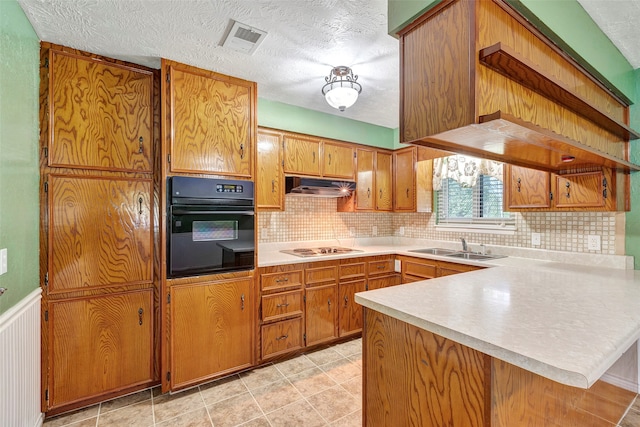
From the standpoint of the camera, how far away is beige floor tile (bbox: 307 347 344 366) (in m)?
2.74

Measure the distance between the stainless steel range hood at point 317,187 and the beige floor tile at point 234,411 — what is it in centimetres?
189

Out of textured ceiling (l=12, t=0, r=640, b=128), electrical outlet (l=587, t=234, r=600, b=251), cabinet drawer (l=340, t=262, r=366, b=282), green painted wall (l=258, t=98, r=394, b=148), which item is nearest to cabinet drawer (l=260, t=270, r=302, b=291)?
cabinet drawer (l=340, t=262, r=366, b=282)

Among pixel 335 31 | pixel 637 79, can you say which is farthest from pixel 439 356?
pixel 637 79

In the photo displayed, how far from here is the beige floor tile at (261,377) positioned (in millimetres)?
2371

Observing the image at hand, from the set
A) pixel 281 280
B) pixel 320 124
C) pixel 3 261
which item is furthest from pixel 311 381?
pixel 320 124

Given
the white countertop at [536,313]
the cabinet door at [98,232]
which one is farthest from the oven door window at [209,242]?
the white countertop at [536,313]

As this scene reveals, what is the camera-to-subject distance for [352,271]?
3182 mm

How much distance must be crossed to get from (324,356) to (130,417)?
1555 mm

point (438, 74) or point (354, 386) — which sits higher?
point (438, 74)

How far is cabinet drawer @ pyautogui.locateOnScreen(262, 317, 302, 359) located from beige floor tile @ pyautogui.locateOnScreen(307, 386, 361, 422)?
0.60 m

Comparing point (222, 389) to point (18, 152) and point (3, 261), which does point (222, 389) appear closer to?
point (3, 261)

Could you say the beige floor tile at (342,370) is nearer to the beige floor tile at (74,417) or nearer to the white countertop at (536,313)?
the white countertop at (536,313)

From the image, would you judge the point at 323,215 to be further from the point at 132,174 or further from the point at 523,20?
the point at 523,20

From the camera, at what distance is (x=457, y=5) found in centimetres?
125
